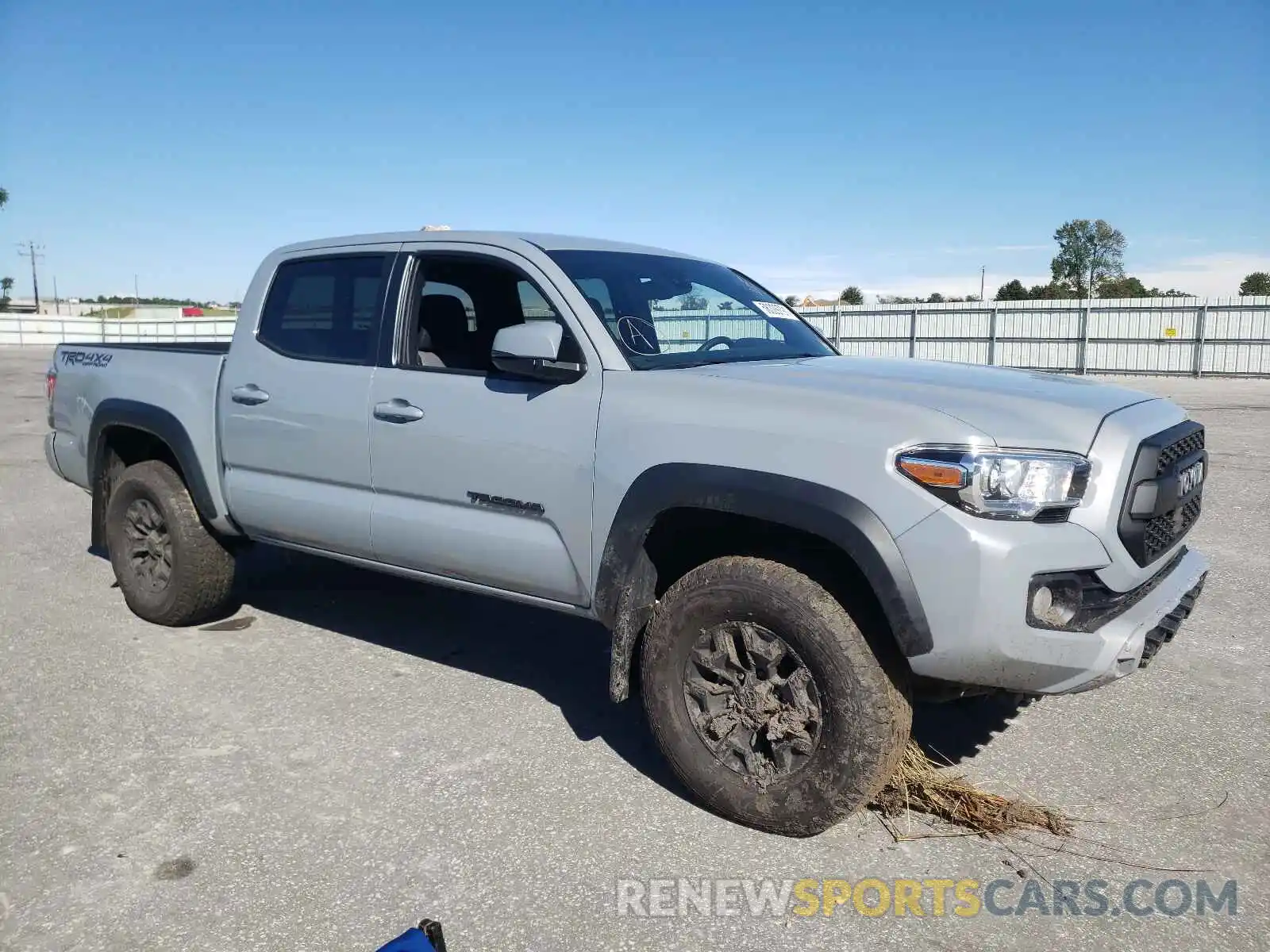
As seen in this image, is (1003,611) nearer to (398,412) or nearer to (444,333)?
(398,412)

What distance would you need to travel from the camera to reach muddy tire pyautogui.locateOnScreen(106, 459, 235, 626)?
16.7ft

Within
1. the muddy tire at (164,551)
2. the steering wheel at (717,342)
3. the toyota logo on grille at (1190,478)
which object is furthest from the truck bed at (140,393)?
the toyota logo on grille at (1190,478)

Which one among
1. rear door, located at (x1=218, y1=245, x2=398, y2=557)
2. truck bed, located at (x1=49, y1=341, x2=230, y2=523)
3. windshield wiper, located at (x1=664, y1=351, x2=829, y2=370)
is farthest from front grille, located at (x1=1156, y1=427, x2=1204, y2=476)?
truck bed, located at (x1=49, y1=341, x2=230, y2=523)

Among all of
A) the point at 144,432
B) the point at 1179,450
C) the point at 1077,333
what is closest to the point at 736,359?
the point at 1179,450

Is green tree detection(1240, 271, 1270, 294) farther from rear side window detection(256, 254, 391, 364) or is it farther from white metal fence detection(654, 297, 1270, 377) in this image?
rear side window detection(256, 254, 391, 364)

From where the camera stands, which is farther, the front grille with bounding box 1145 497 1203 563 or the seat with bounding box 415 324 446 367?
the seat with bounding box 415 324 446 367

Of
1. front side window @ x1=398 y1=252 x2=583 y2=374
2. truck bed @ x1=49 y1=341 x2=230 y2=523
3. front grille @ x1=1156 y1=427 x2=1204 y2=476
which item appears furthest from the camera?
truck bed @ x1=49 y1=341 x2=230 y2=523

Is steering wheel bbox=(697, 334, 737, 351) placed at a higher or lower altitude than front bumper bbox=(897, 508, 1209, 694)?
higher

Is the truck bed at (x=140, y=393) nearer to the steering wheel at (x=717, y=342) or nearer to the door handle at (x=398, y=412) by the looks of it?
the door handle at (x=398, y=412)

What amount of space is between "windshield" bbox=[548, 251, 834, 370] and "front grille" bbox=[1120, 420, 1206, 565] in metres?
1.52

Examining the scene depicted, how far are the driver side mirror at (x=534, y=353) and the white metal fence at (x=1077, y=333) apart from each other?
25.2 m

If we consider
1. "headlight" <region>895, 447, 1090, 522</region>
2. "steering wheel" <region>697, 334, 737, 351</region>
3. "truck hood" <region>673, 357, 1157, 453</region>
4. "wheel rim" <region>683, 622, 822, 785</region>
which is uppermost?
"steering wheel" <region>697, 334, 737, 351</region>

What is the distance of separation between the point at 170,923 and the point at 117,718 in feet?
5.31

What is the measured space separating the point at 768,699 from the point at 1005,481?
0.98m
